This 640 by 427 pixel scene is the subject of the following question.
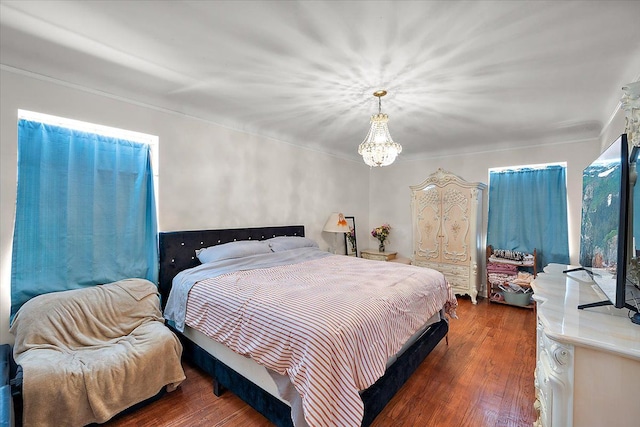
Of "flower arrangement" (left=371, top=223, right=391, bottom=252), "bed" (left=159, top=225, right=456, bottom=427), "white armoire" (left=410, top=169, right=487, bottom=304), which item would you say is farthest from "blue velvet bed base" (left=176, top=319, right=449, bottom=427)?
"flower arrangement" (left=371, top=223, right=391, bottom=252)

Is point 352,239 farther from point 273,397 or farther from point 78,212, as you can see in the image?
point 78,212

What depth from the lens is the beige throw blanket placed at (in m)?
1.56

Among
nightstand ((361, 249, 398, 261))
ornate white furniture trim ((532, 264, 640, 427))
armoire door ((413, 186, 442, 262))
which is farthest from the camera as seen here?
nightstand ((361, 249, 398, 261))

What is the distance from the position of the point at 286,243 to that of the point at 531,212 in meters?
3.68

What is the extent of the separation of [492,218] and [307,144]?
3.22 metres

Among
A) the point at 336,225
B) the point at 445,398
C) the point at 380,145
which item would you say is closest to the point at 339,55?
the point at 380,145

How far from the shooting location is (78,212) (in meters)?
2.24

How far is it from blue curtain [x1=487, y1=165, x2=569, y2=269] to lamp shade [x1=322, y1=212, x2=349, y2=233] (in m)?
2.34

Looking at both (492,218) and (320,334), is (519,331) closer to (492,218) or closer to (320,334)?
(492,218)

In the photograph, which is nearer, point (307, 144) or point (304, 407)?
point (304, 407)

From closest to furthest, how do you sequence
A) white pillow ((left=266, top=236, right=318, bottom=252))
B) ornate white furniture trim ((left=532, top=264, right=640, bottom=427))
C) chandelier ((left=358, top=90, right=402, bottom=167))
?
1. ornate white furniture trim ((left=532, top=264, right=640, bottom=427))
2. chandelier ((left=358, top=90, right=402, bottom=167))
3. white pillow ((left=266, top=236, right=318, bottom=252))

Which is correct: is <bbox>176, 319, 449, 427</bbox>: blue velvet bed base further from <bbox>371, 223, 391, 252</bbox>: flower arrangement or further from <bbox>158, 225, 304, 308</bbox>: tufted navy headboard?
<bbox>371, 223, 391, 252</bbox>: flower arrangement

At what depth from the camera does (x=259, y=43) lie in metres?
1.77

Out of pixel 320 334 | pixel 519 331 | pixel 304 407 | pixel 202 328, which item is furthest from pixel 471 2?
pixel 519 331
